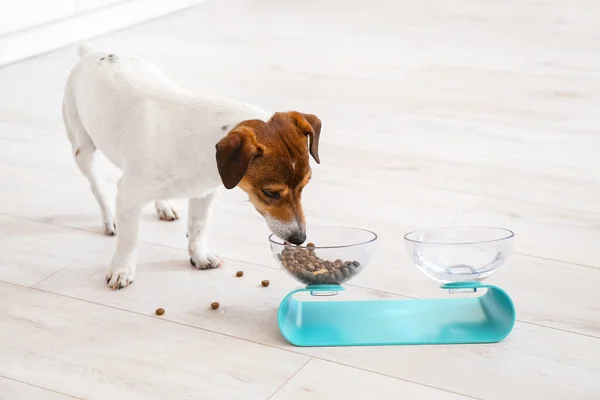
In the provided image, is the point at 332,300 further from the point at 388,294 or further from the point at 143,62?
the point at 143,62

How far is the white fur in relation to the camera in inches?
72.9

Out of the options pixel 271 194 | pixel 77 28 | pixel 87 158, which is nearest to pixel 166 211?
pixel 87 158

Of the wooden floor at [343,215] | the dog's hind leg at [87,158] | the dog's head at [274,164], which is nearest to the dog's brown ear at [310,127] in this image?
the dog's head at [274,164]

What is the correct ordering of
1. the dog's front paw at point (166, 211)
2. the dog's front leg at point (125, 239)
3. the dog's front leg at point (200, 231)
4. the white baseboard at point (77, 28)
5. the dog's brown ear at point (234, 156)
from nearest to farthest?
the dog's brown ear at point (234, 156) → the dog's front leg at point (125, 239) → the dog's front leg at point (200, 231) → the dog's front paw at point (166, 211) → the white baseboard at point (77, 28)

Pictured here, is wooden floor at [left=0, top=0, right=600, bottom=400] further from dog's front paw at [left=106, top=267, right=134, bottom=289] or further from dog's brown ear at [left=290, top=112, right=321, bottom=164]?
dog's brown ear at [left=290, top=112, right=321, bottom=164]

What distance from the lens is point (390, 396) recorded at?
1626mm

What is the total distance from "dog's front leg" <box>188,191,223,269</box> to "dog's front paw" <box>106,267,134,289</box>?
0.53 ft

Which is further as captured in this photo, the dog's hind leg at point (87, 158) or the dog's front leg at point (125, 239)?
the dog's hind leg at point (87, 158)

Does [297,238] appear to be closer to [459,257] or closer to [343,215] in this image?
[459,257]

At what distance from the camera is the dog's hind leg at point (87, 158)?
7.22 ft

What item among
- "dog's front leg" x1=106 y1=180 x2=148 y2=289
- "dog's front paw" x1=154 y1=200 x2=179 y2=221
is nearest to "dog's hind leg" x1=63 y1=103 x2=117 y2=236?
"dog's front paw" x1=154 y1=200 x2=179 y2=221

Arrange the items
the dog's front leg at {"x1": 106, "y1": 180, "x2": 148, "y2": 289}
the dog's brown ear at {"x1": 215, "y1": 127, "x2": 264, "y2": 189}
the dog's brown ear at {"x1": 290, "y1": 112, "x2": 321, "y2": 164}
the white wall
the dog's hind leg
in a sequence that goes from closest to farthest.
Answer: the dog's brown ear at {"x1": 215, "y1": 127, "x2": 264, "y2": 189}, the dog's brown ear at {"x1": 290, "y1": 112, "x2": 321, "y2": 164}, the dog's front leg at {"x1": 106, "y1": 180, "x2": 148, "y2": 289}, the dog's hind leg, the white wall

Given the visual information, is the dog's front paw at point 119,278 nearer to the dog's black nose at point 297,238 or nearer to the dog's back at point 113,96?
the dog's back at point 113,96

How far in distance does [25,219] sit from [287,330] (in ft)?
3.12
